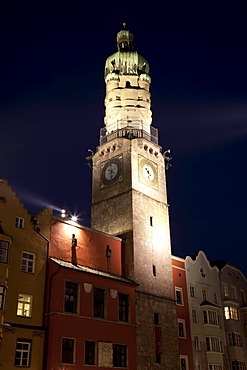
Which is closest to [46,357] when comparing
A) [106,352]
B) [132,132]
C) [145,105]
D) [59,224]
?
[106,352]

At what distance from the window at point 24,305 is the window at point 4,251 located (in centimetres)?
265

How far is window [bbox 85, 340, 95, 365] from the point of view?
31062 mm

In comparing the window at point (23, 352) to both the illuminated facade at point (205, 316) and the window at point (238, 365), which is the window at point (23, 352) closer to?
the illuminated facade at point (205, 316)

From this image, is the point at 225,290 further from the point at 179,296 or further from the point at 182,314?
the point at 182,314

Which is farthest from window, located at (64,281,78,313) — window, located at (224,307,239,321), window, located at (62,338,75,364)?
window, located at (224,307,239,321)

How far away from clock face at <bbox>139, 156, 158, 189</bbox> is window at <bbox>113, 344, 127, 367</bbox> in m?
17.0

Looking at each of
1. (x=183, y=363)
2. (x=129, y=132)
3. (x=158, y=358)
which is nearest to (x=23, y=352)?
(x=158, y=358)

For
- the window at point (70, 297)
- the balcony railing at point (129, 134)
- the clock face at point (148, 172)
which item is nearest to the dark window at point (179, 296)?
the clock face at point (148, 172)

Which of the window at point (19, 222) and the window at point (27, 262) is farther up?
the window at point (19, 222)

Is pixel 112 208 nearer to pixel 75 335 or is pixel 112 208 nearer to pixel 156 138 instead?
pixel 156 138

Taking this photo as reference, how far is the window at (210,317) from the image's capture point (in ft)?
148

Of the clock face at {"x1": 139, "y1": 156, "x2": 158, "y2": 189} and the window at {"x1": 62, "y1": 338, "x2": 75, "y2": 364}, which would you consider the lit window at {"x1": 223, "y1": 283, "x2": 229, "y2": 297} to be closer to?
the clock face at {"x1": 139, "y1": 156, "x2": 158, "y2": 189}

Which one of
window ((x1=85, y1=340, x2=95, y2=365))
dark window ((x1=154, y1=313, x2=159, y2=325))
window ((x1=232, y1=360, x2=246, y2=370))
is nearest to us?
window ((x1=85, y1=340, x2=95, y2=365))

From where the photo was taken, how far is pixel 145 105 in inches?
2039
